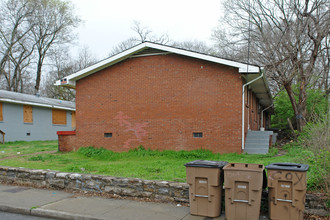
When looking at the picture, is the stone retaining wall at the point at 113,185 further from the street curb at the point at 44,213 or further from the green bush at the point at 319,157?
the street curb at the point at 44,213

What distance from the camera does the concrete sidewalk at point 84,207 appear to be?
5707 millimetres

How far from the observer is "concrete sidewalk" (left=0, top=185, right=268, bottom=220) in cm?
571

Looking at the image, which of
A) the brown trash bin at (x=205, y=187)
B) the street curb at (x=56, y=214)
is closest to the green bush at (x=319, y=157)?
the brown trash bin at (x=205, y=187)

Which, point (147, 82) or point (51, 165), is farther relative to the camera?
point (147, 82)

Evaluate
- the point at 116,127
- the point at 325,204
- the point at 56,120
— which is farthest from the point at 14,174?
the point at 56,120

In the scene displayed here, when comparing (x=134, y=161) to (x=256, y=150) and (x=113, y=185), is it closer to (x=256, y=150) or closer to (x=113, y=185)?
(x=113, y=185)

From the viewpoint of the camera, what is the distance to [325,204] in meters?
5.23

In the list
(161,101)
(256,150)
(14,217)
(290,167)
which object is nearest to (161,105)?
(161,101)

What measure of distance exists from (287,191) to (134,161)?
7481 millimetres

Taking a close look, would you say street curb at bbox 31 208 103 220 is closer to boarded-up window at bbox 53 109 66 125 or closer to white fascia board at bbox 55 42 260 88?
white fascia board at bbox 55 42 260 88

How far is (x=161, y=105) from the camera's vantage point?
1319cm

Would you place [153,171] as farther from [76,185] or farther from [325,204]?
[325,204]

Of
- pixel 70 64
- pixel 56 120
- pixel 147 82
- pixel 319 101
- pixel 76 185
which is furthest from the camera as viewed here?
pixel 70 64

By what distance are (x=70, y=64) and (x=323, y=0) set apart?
33.9m
